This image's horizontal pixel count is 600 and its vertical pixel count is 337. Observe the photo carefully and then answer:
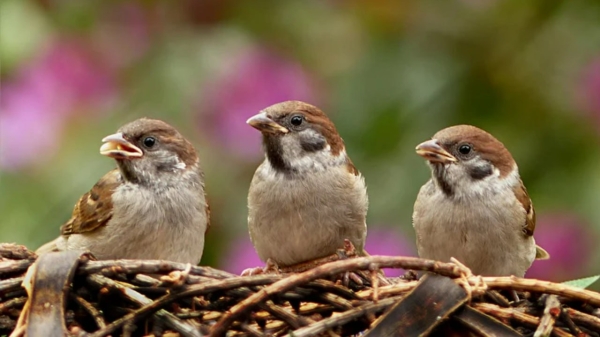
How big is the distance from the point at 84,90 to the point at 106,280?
2.25 m

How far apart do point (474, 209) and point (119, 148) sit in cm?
111

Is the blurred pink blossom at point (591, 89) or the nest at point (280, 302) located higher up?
the blurred pink blossom at point (591, 89)

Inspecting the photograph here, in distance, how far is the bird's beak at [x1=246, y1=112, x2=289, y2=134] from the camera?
3.36 meters

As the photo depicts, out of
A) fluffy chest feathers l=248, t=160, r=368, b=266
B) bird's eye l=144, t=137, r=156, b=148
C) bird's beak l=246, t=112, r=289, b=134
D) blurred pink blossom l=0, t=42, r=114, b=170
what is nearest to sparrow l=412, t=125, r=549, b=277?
fluffy chest feathers l=248, t=160, r=368, b=266

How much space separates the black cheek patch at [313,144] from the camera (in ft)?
11.3

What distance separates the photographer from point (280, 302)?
6.88 feet

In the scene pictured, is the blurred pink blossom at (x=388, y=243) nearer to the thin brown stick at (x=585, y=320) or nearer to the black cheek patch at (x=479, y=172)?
the black cheek patch at (x=479, y=172)

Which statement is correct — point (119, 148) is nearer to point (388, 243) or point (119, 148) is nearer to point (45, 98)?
point (45, 98)

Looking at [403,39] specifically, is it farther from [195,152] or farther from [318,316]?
[318,316]

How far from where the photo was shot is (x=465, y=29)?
4684 mm

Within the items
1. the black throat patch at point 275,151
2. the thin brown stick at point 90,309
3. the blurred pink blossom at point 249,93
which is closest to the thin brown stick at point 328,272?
the thin brown stick at point 90,309

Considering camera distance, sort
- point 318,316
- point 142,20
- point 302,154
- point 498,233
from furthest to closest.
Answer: point 142,20 < point 302,154 < point 498,233 < point 318,316

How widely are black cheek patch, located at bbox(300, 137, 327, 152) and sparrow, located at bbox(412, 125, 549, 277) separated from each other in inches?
14.2

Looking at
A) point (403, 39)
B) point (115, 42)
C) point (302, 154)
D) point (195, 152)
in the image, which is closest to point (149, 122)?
point (195, 152)
